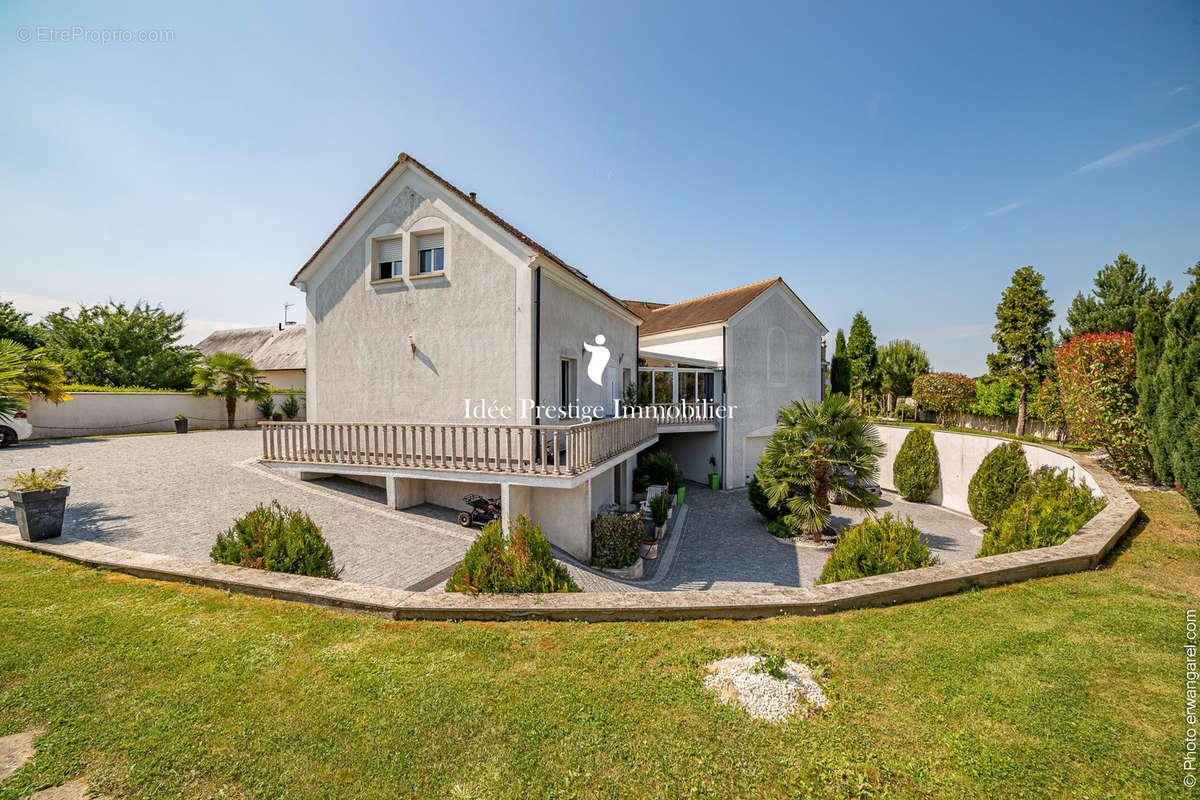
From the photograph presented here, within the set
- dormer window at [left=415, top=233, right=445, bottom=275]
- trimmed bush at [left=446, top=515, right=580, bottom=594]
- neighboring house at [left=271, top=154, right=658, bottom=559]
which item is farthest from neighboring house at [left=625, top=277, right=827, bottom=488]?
trimmed bush at [left=446, top=515, right=580, bottom=594]

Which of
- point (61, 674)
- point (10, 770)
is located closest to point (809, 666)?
point (10, 770)

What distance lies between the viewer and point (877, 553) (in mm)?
7172

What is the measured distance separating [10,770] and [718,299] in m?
27.3

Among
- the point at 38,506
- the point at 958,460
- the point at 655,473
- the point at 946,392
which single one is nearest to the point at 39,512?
the point at 38,506

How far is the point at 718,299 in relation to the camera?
A: 2673cm

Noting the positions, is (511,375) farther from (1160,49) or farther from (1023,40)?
(1160,49)

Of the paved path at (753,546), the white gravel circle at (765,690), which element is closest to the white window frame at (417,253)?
the paved path at (753,546)

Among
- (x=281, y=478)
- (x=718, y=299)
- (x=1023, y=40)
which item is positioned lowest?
(x=281, y=478)

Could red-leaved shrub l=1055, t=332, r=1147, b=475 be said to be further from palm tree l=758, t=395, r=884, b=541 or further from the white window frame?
the white window frame

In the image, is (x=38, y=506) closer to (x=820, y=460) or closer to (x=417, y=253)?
(x=417, y=253)

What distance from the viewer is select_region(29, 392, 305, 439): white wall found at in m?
19.5

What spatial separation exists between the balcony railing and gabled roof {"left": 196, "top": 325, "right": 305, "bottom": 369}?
67.6 feet

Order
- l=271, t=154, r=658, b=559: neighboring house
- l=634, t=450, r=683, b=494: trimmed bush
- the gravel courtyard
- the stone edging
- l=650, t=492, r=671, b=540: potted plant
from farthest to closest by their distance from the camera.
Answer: l=634, t=450, r=683, b=494: trimmed bush
l=650, t=492, r=671, b=540: potted plant
l=271, t=154, r=658, b=559: neighboring house
the gravel courtyard
the stone edging

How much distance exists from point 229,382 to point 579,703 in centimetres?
2893
